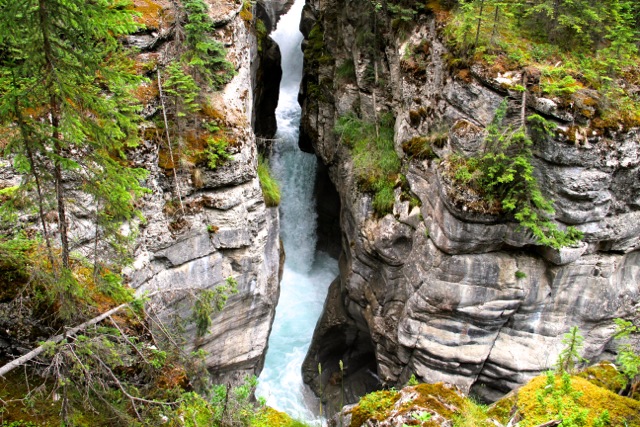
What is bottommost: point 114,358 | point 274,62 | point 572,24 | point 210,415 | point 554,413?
point 210,415

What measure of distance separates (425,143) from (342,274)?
6.23 metres

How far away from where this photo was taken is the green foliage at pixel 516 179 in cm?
1018

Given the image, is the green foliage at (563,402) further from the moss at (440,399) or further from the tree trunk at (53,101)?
the tree trunk at (53,101)

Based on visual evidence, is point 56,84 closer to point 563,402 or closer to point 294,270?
point 563,402

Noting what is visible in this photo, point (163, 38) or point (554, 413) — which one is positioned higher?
point (163, 38)

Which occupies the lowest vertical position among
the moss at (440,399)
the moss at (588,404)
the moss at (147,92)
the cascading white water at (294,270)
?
the cascading white water at (294,270)

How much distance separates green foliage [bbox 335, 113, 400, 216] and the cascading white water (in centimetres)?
421

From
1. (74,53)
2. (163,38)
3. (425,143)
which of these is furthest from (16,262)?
(425,143)

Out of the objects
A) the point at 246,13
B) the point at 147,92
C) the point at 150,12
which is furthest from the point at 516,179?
the point at 150,12

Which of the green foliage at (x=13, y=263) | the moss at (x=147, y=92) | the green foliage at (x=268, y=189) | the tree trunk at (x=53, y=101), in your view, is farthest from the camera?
the green foliage at (x=268, y=189)

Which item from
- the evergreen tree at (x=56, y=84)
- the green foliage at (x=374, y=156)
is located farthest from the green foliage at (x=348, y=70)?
the evergreen tree at (x=56, y=84)

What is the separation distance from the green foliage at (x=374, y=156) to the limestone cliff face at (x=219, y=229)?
3.39m

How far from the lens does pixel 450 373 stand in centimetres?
1226

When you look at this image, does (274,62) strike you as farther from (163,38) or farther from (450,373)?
(450,373)
